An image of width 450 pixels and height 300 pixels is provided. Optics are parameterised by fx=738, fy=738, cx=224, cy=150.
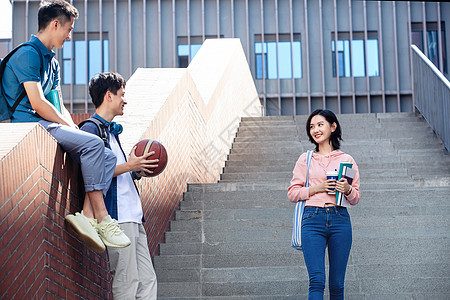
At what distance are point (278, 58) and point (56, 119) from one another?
19599mm

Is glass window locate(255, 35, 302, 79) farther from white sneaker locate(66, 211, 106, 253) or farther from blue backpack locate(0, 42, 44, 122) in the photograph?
white sneaker locate(66, 211, 106, 253)

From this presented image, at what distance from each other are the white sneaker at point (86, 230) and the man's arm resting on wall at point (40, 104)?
1.90ft

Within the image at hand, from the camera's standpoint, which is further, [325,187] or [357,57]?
[357,57]

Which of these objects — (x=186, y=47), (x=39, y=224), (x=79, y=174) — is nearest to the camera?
(x=39, y=224)

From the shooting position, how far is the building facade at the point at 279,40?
75.7 ft

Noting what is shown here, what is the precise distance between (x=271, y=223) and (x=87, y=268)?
2.75 meters

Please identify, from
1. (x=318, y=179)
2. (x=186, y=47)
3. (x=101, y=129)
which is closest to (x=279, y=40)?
(x=186, y=47)

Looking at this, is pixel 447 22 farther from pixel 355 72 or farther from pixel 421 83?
pixel 421 83

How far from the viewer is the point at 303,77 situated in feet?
76.2

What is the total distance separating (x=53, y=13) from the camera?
443 cm

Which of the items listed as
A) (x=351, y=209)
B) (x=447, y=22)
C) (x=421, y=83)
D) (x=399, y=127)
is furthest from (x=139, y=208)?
(x=447, y=22)

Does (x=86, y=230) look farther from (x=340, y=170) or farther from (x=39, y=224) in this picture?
(x=340, y=170)

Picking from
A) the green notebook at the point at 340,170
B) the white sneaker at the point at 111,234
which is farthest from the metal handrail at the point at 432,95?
the white sneaker at the point at 111,234

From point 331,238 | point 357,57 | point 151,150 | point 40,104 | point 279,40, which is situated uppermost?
point 279,40
